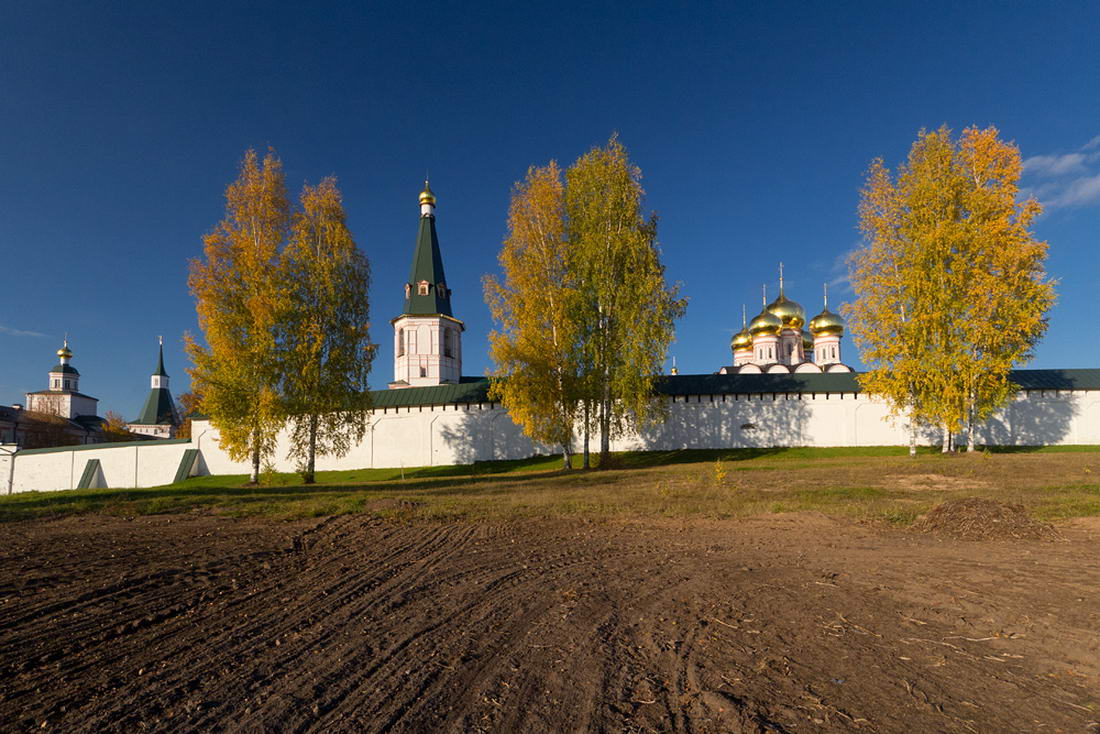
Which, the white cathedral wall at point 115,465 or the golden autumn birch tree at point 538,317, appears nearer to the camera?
the golden autumn birch tree at point 538,317

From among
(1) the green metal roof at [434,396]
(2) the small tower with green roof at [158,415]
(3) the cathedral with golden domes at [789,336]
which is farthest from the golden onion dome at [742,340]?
(2) the small tower with green roof at [158,415]

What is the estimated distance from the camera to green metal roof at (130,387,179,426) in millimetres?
81125

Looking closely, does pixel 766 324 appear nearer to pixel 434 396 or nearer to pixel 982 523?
pixel 434 396

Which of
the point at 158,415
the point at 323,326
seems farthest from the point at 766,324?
the point at 158,415

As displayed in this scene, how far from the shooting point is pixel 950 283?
67.1 feet

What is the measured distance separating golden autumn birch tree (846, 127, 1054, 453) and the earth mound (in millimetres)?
13331

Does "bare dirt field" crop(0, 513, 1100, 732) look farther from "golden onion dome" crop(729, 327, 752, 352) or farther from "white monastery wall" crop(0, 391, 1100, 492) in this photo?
"golden onion dome" crop(729, 327, 752, 352)

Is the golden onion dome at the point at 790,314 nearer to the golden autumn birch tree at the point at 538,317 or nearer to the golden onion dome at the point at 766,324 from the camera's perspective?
the golden onion dome at the point at 766,324

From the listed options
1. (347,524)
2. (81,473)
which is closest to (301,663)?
(347,524)

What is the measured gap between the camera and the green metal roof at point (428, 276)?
4391 cm

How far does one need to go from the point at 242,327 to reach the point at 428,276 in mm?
25999

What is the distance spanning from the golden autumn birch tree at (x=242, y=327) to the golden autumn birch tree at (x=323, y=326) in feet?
1.91

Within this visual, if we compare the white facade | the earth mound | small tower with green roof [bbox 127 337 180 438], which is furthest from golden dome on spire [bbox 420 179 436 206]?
small tower with green roof [bbox 127 337 180 438]

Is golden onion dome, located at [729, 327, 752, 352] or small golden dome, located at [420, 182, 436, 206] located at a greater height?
small golden dome, located at [420, 182, 436, 206]
